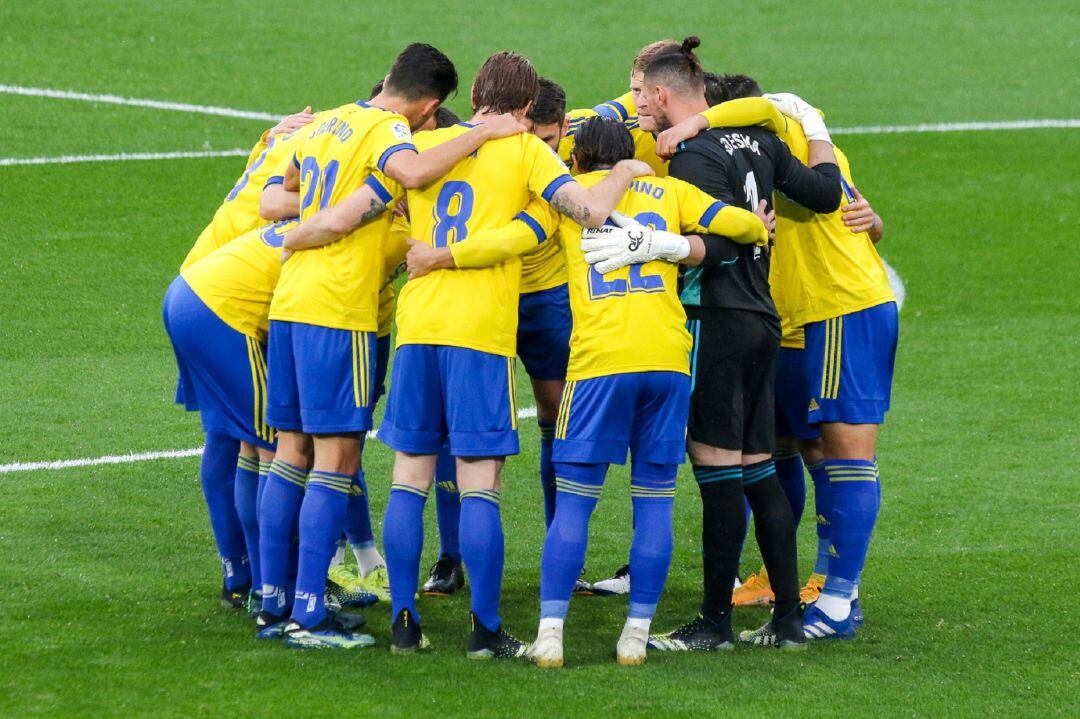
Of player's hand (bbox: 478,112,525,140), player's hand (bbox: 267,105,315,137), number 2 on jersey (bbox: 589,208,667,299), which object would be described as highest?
player's hand (bbox: 478,112,525,140)

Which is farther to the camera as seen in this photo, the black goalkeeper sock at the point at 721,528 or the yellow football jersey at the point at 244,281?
the yellow football jersey at the point at 244,281

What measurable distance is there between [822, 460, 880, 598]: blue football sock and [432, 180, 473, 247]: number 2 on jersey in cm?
187

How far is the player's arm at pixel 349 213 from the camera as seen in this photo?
229 inches

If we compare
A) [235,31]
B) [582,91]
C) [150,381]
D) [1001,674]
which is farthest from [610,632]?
[235,31]

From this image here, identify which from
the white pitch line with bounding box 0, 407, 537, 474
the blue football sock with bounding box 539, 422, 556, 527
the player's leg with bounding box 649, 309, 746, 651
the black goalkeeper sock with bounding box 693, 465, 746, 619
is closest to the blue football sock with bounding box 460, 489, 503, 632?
the player's leg with bounding box 649, 309, 746, 651

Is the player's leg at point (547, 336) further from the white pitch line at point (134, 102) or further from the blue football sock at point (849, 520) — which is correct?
the white pitch line at point (134, 102)

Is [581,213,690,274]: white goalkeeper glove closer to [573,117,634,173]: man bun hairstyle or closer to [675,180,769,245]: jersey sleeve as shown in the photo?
[675,180,769,245]: jersey sleeve

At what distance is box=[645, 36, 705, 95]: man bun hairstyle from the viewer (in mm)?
6109

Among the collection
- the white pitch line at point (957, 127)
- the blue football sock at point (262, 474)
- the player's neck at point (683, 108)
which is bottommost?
the blue football sock at point (262, 474)

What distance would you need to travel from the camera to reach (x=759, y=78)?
63.0 feet

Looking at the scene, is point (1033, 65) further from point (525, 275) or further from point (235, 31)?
point (525, 275)

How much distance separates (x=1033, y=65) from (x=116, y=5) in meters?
12.2

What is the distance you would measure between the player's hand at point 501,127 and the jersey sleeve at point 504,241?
0.97ft

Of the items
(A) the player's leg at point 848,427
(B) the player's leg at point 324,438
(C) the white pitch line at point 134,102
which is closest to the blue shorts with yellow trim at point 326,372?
(B) the player's leg at point 324,438
